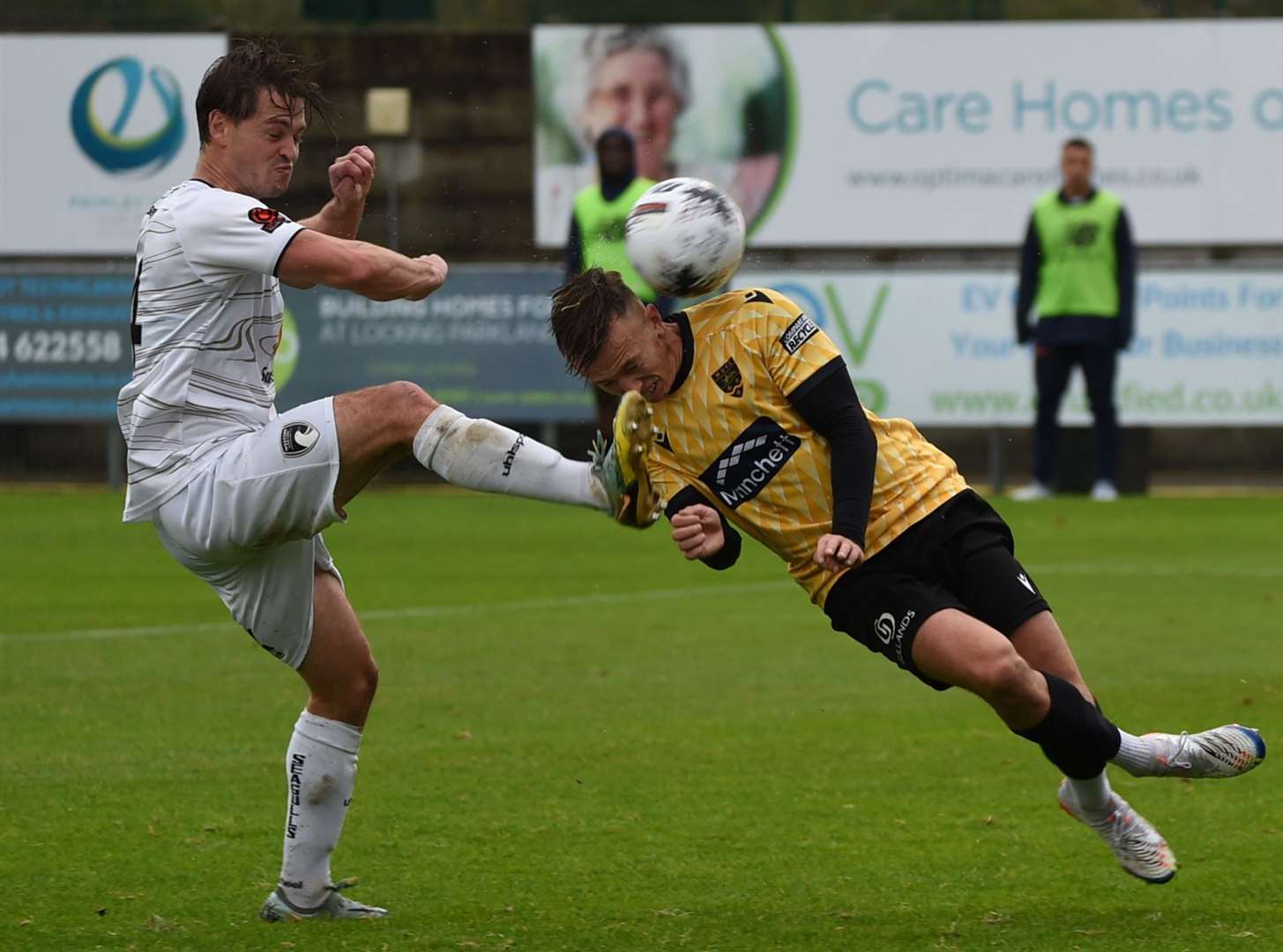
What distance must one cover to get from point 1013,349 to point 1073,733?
13.2 m

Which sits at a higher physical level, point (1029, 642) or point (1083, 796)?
point (1029, 642)

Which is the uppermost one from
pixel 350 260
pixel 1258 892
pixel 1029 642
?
pixel 350 260

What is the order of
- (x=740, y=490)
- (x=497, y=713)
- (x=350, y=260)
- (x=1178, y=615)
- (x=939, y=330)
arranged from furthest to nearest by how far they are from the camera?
(x=939, y=330) < (x=1178, y=615) < (x=497, y=713) < (x=740, y=490) < (x=350, y=260)

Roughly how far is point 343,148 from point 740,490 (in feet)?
53.2

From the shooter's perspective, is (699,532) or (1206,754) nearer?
(699,532)

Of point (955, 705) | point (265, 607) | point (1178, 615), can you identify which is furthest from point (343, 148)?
point (265, 607)

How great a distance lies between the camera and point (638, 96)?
2253cm

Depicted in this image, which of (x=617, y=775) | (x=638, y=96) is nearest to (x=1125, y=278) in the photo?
(x=638, y=96)

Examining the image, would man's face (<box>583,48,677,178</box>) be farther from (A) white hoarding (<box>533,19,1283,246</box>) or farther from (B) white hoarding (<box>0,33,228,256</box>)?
(B) white hoarding (<box>0,33,228,256</box>)

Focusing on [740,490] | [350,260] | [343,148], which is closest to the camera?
[350,260]

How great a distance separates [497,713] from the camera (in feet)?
29.1

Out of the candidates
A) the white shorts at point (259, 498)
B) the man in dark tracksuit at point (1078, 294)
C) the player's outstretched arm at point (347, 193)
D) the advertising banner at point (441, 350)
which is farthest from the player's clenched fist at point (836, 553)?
the advertising banner at point (441, 350)

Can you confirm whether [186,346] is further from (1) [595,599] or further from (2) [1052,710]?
(1) [595,599]

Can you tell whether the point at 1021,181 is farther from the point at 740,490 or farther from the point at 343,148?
the point at 740,490
